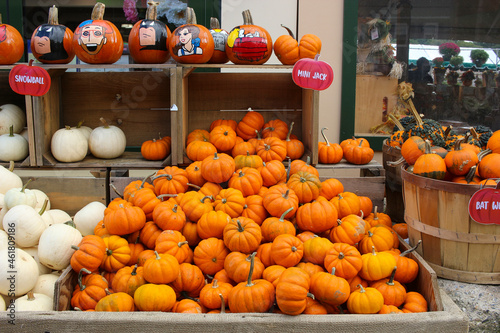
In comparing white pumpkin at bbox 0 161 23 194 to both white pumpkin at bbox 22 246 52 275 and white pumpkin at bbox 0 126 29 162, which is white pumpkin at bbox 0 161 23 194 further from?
white pumpkin at bbox 22 246 52 275

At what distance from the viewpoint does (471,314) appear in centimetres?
205

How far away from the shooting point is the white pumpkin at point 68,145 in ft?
9.51

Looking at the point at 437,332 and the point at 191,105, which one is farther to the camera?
the point at 191,105

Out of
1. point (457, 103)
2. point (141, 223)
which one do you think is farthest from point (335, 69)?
point (141, 223)

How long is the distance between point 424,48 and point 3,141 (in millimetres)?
3824

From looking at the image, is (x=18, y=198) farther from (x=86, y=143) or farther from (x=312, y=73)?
Answer: (x=312, y=73)

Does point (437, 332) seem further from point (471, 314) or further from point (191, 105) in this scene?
point (191, 105)

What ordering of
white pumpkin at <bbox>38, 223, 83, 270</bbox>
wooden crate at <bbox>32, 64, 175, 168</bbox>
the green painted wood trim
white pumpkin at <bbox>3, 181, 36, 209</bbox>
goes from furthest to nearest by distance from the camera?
the green painted wood trim < wooden crate at <bbox>32, 64, 175, 168</bbox> < white pumpkin at <bbox>3, 181, 36, 209</bbox> < white pumpkin at <bbox>38, 223, 83, 270</bbox>

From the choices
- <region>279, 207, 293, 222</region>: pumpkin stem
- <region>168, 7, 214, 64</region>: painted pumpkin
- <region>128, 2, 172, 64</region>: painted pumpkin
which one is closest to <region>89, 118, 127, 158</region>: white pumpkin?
<region>128, 2, 172, 64</region>: painted pumpkin

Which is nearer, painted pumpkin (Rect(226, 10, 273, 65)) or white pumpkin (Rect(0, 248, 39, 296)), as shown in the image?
white pumpkin (Rect(0, 248, 39, 296))

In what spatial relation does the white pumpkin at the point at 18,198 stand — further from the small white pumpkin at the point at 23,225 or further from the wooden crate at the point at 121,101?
the wooden crate at the point at 121,101

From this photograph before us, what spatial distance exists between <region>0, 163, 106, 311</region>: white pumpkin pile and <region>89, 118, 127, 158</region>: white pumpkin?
1.72 ft

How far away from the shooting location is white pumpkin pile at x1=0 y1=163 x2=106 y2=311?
206 cm

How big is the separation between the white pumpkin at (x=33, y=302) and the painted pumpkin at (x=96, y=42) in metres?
1.46
